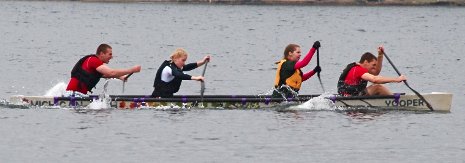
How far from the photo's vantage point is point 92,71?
113ft

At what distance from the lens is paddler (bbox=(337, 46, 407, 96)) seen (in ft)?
113

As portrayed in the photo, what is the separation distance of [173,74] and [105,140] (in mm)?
4761

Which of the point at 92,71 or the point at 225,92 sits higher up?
the point at 92,71

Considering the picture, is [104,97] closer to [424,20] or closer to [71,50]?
[71,50]

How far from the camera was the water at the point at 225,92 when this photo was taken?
2862 cm

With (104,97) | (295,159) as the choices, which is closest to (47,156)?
(295,159)

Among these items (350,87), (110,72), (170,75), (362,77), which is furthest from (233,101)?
(362,77)

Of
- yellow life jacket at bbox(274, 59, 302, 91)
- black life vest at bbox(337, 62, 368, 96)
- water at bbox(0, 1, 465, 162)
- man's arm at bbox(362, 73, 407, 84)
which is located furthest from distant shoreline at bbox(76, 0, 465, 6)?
man's arm at bbox(362, 73, 407, 84)

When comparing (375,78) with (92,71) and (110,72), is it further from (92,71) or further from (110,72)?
(92,71)

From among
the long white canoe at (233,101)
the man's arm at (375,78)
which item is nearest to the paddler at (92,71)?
the long white canoe at (233,101)

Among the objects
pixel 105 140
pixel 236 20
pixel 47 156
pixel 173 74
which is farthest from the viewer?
pixel 236 20

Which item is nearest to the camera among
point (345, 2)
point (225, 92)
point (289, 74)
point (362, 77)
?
point (362, 77)

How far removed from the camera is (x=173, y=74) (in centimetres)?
3425

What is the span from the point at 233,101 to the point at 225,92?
10316mm
